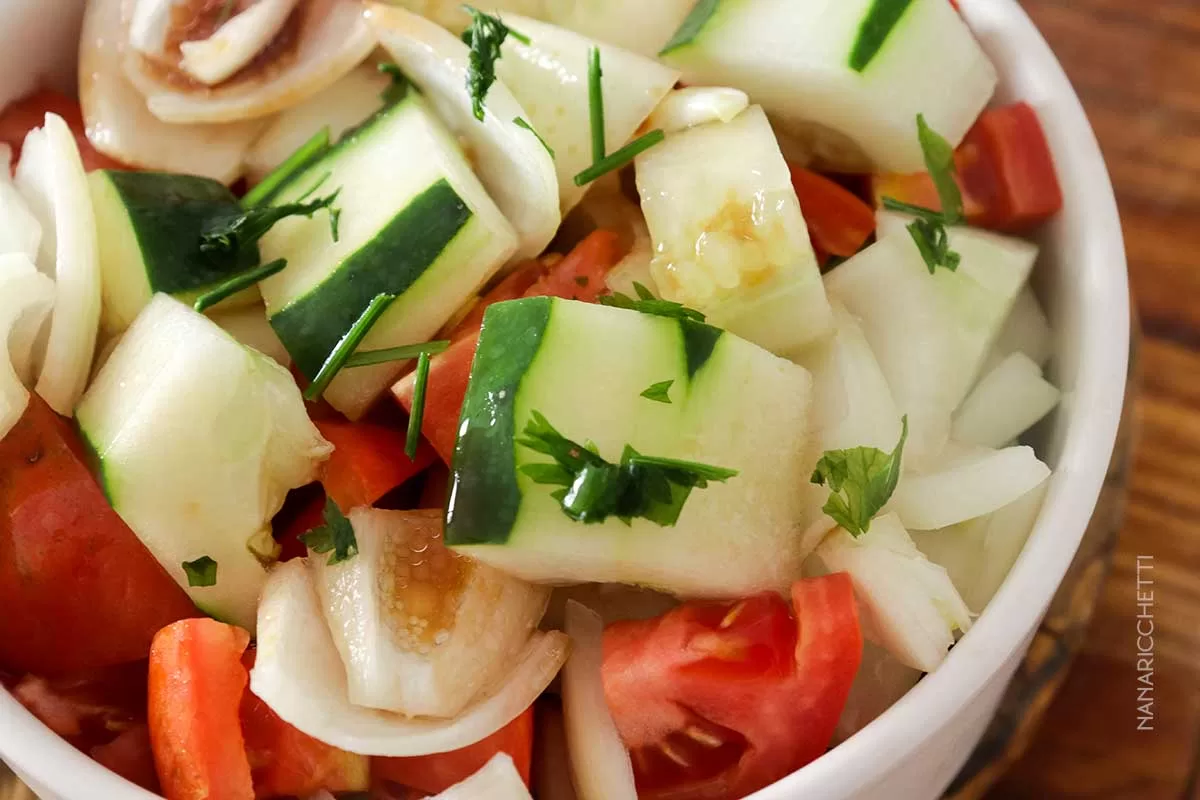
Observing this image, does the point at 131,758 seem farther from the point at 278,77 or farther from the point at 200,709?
the point at 278,77

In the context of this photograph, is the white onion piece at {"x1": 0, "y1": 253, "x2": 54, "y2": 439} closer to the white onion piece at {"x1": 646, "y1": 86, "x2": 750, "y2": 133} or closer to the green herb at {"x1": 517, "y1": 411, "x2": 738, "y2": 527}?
the green herb at {"x1": 517, "y1": 411, "x2": 738, "y2": 527}

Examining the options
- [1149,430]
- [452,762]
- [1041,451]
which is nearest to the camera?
[452,762]

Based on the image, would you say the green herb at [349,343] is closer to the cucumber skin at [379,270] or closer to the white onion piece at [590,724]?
the cucumber skin at [379,270]

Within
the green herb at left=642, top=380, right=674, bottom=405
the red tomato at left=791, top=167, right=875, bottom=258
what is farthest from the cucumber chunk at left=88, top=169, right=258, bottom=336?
the red tomato at left=791, top=167, right=875, bottom=258

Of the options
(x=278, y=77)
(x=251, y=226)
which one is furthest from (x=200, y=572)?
(x=278, y=77)

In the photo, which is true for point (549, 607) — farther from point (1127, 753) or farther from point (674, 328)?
point (1127, 753)

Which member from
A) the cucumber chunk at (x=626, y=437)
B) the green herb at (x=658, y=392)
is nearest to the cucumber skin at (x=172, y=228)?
the cucumber chunk at (x=626, y=437)

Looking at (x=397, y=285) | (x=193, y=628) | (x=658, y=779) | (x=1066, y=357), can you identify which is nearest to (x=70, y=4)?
(x=397, y=285)
